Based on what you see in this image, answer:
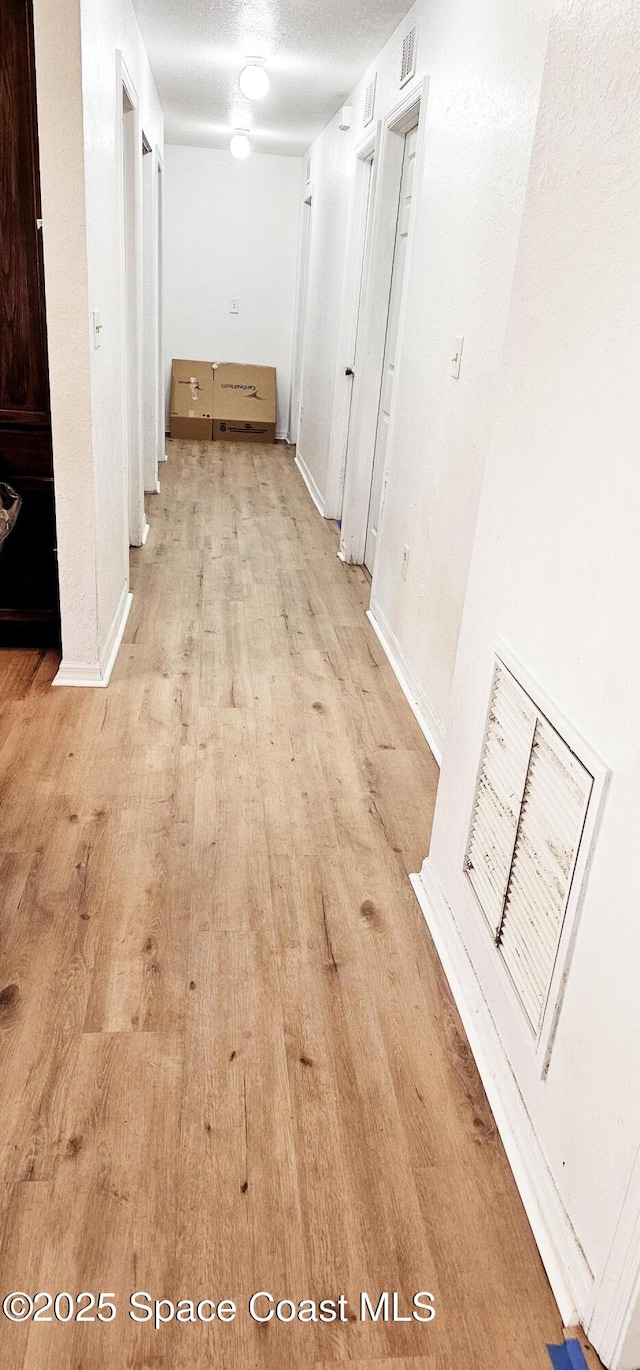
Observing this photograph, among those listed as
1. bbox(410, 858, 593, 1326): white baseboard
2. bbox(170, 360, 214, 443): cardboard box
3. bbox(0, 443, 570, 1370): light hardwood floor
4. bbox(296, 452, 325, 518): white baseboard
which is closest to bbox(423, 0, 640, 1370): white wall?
bbox(410, 858, 593, 1326): white baseboard

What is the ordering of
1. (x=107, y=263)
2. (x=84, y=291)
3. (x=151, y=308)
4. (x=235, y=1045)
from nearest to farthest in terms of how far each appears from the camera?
(x=235, y=1045) < (x=84, y=291) < (x=107, y=263) < (x=151, y=308)

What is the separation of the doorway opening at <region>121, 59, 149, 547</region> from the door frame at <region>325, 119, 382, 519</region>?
41.8 inches

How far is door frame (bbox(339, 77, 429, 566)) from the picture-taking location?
3576mm

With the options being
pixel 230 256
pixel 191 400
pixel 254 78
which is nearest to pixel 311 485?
pixel 191 400

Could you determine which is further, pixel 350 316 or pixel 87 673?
pixel 350 316

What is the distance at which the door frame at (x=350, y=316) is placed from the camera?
4614 mm

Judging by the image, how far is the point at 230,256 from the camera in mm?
7820

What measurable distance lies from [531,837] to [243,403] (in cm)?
706

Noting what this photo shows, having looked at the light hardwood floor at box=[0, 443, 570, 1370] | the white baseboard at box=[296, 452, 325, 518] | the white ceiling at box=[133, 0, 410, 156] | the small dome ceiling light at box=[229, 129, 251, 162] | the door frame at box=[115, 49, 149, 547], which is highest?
the white ceiling at box=[133, 0, 410, 156]

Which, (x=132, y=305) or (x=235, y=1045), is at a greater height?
(x=132, y=305)

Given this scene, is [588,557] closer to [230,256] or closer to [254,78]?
[254,78]

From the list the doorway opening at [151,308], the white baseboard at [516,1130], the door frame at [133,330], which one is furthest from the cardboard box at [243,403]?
the white baseboard at [516,1130]

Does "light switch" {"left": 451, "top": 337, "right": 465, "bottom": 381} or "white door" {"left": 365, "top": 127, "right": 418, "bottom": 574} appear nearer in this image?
"light switch" {"left": 451, "top": 337, "right": 465, "bottom": 381}

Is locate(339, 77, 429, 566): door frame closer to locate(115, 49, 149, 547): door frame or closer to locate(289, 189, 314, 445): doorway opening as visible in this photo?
locate(115, 49, 149, 547): door frame
